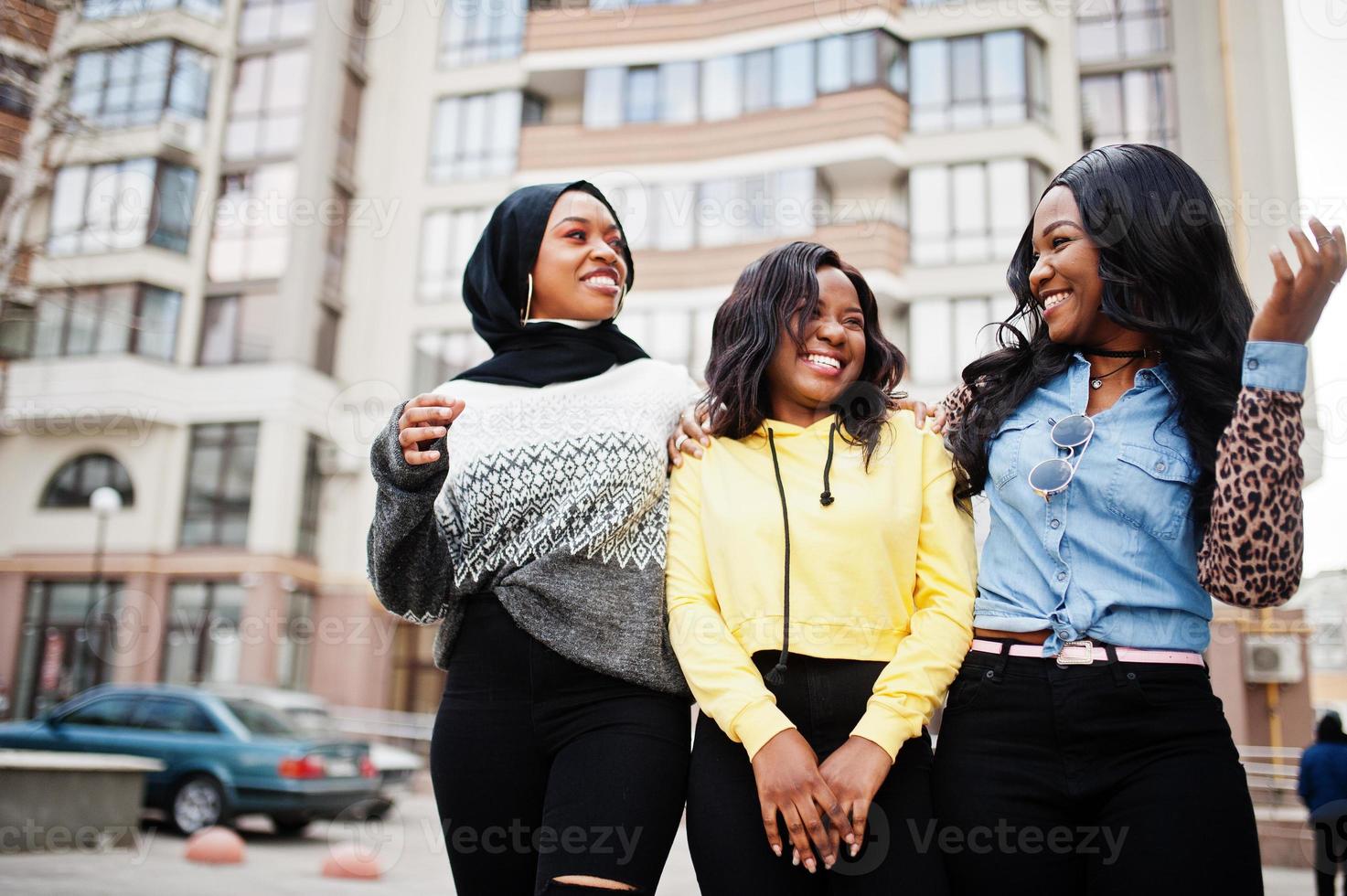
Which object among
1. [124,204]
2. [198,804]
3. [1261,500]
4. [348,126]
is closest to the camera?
[1261,500]

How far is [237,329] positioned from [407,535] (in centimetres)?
2250

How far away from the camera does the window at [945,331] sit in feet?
61.4

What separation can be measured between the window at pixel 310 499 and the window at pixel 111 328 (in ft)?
11.4

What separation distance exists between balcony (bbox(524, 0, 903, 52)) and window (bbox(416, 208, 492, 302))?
351 cm

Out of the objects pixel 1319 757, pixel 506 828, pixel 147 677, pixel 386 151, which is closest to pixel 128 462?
pixel 147 677

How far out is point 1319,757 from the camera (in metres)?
8.78

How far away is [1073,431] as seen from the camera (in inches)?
93.5

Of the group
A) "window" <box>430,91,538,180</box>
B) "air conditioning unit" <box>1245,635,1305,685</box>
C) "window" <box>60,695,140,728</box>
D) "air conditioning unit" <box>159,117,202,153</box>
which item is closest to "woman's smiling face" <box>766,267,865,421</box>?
"window" <box>60,695,140,728</box>

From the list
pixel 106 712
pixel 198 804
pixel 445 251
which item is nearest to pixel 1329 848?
pixel 198 804

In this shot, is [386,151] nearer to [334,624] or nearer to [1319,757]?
[334,624]

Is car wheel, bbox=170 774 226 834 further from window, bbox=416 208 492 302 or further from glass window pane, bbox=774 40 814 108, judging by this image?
glass window pane, bbox=774 40 814 108

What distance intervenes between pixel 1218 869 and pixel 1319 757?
8038 mm

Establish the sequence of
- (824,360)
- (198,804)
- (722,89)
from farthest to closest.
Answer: (722,89) → (198,804) → (824,360)

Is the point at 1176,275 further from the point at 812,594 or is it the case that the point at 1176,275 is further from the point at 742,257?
the point at 742,257
